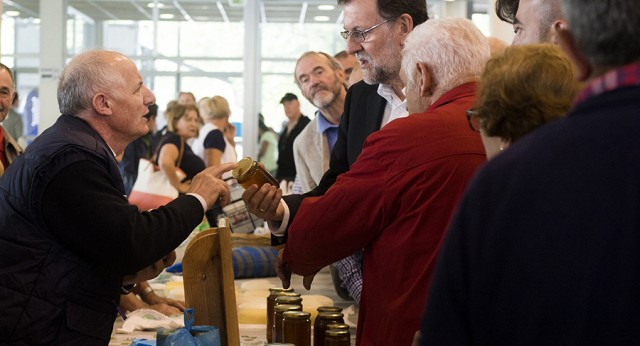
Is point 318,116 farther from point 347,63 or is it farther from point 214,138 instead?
point 214,138

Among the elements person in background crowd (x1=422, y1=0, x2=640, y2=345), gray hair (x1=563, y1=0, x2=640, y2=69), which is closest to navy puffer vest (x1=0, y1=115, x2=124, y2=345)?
person in background crowd (x1=422, y1=0, x2=640, y2=345)

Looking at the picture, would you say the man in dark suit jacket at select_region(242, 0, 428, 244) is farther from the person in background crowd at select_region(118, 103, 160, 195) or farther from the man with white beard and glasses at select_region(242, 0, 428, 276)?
the person in background crowd at select_region(118, 103, 160, 195)

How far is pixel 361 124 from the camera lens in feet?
9.83

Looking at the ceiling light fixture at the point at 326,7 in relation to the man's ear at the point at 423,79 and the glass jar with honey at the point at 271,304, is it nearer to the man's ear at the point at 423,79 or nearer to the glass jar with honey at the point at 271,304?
the glass jar with honey at the point at 271,304

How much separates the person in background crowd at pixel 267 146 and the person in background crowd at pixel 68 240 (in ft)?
26.7

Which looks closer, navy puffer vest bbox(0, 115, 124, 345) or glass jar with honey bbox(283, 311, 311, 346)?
navy puffer vest bbox(0, 115, 124, 345)

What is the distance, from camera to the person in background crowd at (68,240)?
89.3 inches

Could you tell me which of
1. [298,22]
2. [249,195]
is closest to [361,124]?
[249,195]

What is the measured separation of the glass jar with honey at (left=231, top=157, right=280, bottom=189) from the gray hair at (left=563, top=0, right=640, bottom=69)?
1.57m

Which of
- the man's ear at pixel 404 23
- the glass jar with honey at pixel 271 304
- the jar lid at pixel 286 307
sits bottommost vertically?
the glass jar with honey at pixel 271 304

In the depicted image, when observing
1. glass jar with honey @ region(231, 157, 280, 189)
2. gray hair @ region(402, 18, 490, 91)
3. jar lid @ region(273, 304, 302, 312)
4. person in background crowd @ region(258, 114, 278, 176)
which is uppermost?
gray hair @ region(402, 18, 490, 91)

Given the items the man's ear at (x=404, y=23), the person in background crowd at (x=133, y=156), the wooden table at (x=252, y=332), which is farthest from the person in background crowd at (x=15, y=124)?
the man's ear at (x=404, y=23)

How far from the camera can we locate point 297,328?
2.42 metres

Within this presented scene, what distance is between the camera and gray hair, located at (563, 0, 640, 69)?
106 centimetres
